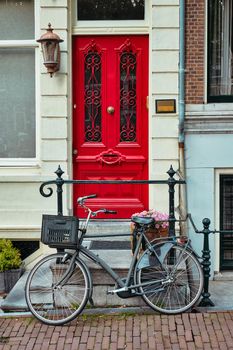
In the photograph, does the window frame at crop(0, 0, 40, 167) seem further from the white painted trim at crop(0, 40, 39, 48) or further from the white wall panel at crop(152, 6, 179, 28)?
the white wall panel at crop(152, 6, 179, 28)

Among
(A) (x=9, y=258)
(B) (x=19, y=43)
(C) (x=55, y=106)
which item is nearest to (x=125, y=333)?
(A) (x=9, y=258)

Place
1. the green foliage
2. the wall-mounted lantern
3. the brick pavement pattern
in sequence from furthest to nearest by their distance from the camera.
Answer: the wall-mounted lantern, the green foliage, the brick pavement pattern

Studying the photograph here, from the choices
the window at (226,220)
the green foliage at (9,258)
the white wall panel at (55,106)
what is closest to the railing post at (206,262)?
the window at (226,220)

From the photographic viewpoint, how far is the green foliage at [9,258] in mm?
7418

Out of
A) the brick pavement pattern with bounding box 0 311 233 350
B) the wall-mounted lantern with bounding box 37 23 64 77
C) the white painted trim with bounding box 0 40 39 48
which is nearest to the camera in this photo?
the brick pavement pattern with bounding box 0 311 233 350

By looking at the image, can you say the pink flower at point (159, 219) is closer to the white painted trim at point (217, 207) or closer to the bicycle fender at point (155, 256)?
the bicycle fender at point (155, 256)

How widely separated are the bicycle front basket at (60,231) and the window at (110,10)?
334 cm

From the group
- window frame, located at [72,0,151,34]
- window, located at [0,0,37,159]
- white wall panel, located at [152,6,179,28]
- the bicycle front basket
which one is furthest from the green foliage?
white wall panel, located at [152,6,179,28]

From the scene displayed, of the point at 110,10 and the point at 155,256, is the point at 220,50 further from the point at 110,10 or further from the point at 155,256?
the point at 155,256

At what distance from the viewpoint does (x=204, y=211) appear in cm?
788

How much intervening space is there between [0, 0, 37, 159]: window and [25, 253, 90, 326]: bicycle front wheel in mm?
2453

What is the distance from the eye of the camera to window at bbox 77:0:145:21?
8.05 m

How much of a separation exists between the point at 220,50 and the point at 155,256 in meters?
3.41

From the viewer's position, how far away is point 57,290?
20.1 feet
